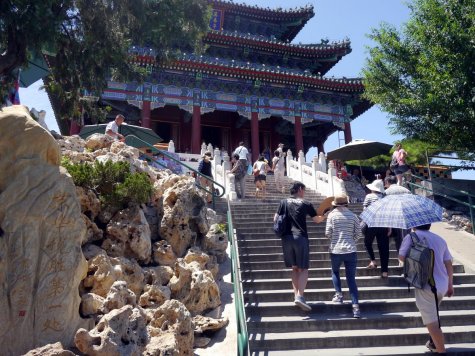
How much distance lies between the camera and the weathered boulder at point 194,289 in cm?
588

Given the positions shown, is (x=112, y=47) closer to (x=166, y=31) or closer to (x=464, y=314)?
(x=166, y=31)

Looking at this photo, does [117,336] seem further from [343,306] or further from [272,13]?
[272,13]

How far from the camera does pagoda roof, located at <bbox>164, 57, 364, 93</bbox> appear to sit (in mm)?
18672

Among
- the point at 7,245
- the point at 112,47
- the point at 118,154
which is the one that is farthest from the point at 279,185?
the point at 7,245

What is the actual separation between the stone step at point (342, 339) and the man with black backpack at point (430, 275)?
72 centimetres

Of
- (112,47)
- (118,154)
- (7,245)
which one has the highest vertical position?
(112,47)

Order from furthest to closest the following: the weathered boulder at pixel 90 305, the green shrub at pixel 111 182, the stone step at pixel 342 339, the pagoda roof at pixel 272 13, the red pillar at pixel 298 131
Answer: the pagoda roof at pixel 272 13, the red pillar at pixel 298 131, the green shrub at pixel 111 182, the weathered boulder at pixel 90 305, the stone step at pixel 342 339

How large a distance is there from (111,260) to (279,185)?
774 cm

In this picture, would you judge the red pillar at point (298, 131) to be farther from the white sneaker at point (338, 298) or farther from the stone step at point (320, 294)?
the white sneaker at point (338, 298)

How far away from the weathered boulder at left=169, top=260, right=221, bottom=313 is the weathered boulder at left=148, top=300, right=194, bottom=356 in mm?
921

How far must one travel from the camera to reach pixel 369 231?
6.45 meters

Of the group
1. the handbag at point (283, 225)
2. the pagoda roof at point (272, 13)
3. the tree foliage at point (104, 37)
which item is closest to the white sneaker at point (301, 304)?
the handbag at point (283, 225)

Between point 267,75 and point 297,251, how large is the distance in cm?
1581

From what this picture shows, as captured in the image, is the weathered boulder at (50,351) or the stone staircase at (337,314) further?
the stone staircase at (337,314)
